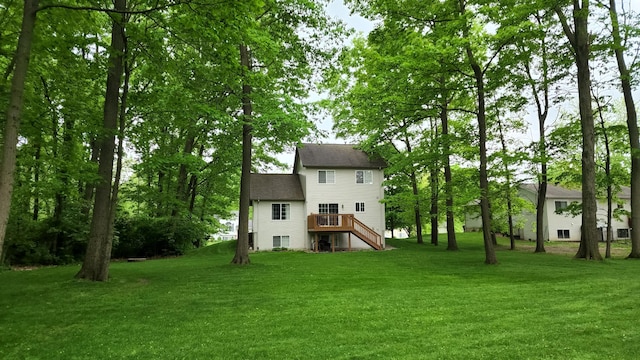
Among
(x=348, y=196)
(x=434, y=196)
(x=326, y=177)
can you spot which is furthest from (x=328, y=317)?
(x=348, y=196)

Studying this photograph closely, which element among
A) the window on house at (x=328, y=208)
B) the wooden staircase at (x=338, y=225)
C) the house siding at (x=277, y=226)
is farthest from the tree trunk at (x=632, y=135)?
the house siding at (x=277, y=226)

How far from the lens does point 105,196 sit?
10.7m

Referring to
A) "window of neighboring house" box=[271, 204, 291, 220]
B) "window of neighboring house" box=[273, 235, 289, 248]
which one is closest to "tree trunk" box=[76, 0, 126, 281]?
"window of neighboring house" box=[271, 204, 291, 220]

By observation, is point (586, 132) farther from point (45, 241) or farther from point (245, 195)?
point (45, 241)

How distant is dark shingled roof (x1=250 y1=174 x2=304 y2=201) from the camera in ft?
83.6

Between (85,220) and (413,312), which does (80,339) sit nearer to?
(413,312)

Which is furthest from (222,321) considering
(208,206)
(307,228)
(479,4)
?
(208,206)

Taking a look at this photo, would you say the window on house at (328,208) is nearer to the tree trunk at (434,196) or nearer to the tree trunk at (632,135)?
the tree trunk at (434,196)

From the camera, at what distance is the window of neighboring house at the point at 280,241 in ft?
82.9

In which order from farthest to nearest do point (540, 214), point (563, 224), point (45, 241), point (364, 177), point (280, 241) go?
point (563, 224), point (364, 177), point (280, 241), point (540, 214), point (45, 241)

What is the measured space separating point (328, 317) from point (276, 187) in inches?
804

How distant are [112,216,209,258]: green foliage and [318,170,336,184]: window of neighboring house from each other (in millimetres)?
9343

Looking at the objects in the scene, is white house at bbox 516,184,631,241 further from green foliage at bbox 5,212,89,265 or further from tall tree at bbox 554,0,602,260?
green foliage at bbox 5,212,89,265

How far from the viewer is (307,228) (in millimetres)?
25531
